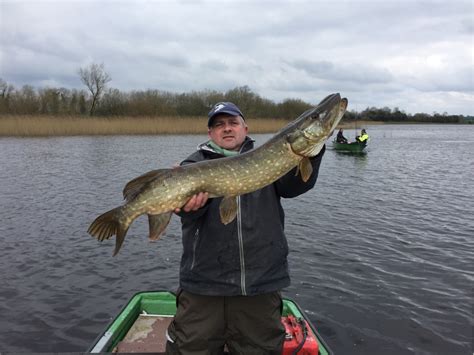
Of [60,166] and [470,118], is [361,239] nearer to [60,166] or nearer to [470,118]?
[60,166]

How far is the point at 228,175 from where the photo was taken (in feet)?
8.46

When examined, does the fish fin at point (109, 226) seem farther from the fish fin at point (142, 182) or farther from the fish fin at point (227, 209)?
the fish fin at point (227, 209)

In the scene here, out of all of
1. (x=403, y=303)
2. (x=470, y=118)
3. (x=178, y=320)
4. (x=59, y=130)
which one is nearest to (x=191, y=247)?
(x=178, y=320)

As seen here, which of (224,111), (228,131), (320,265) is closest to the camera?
(224,111)

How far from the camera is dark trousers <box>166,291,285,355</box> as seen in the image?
7.97 feet

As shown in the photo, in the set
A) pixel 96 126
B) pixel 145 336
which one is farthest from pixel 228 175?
pixel 96 126

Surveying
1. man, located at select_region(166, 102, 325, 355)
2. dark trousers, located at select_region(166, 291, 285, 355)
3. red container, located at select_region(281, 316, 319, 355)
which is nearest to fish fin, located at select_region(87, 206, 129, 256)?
man, located at select_region(166, 102, 325, 355)

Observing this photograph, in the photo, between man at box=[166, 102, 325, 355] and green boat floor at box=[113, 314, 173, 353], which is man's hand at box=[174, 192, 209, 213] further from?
green boat floor at box=[113, 314, 173, 353]

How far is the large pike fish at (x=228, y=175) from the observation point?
249cm

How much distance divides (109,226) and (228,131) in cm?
105

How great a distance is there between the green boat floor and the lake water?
112 centimetres

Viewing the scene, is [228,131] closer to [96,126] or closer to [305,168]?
[305,168]

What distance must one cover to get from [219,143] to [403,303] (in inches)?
152

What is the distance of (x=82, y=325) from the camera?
4.72 meters
